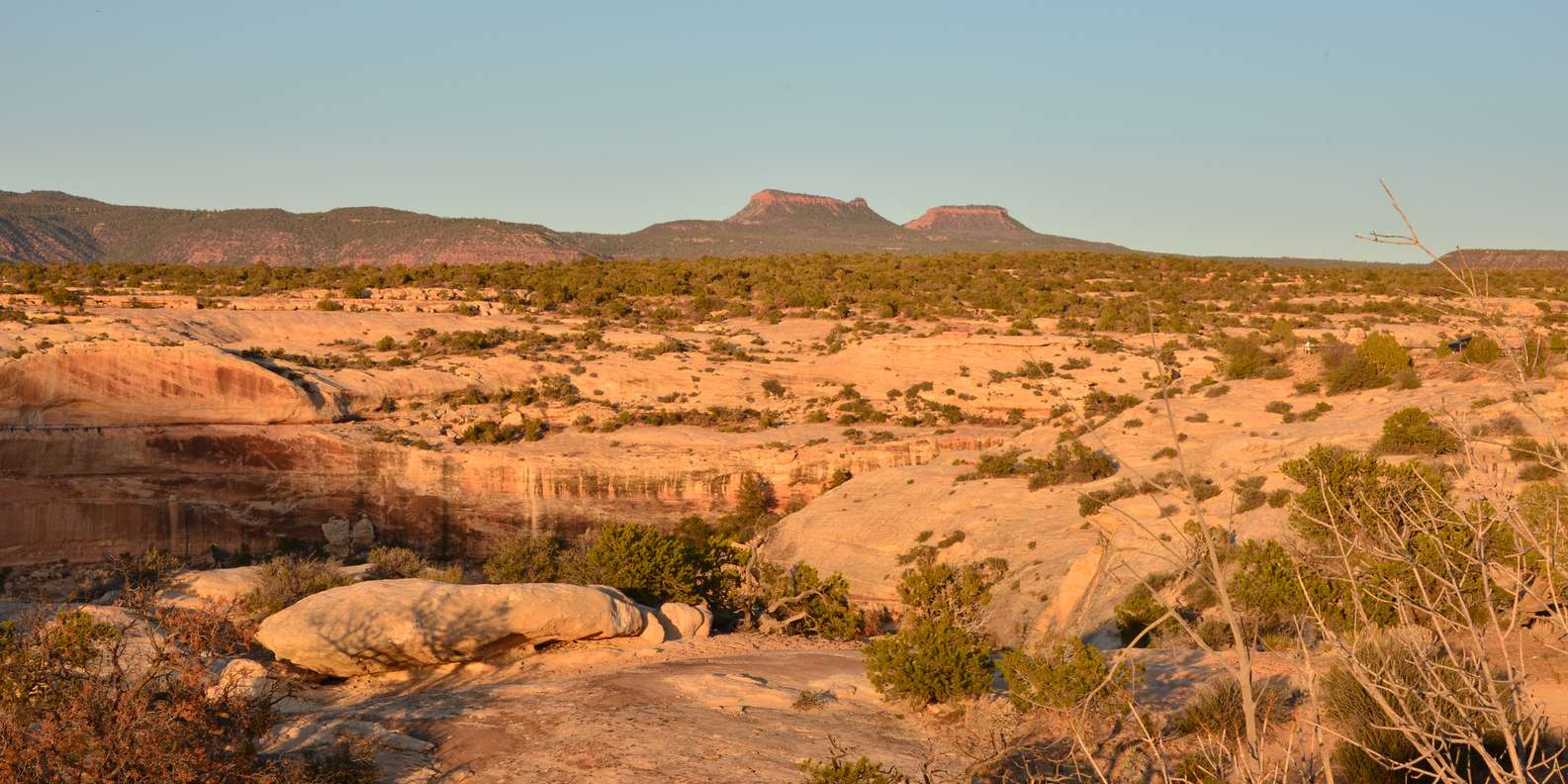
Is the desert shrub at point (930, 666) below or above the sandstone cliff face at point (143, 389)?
below

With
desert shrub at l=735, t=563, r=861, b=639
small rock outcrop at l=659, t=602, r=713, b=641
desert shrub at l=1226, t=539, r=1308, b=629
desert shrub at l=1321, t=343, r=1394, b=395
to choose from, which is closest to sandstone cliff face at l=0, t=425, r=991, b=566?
desert shrub at l=1321, t=343, r=1394, b=395

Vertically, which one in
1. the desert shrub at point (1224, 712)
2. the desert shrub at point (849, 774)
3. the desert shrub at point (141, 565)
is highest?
the desert shrub at point (849, 774)

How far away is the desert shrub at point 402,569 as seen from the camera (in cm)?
1961

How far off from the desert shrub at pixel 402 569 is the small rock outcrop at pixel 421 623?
15.7ft

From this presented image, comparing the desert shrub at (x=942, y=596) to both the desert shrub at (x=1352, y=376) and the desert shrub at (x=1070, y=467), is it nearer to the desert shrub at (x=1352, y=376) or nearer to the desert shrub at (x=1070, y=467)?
the desert shrub at (x=1070, y=467)

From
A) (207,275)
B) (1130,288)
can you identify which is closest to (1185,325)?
(1130,288)

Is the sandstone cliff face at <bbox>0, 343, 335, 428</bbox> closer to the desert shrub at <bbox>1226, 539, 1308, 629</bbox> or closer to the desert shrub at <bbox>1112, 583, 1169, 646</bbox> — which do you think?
the desert shrub at <bbox>1112, 583, 1169, 646</bbox>

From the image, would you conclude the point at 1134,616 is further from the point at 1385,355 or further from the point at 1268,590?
the point at 1385,355

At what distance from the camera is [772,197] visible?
148m

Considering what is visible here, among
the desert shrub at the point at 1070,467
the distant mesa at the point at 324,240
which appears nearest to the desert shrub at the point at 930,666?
the desert shrub at the point at 1070,467

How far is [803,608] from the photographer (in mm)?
18688

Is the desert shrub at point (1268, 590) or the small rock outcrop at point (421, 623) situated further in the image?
the desert shrub at point (1268, 590)

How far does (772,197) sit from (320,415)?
117 metres

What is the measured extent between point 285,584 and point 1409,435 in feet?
67.4
